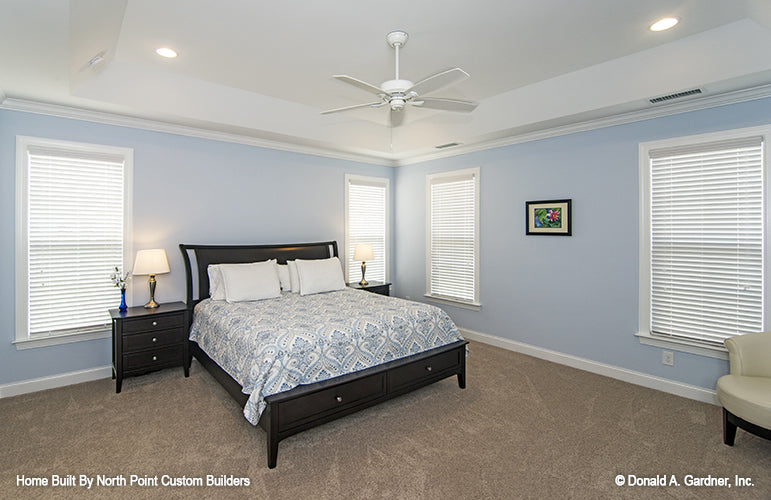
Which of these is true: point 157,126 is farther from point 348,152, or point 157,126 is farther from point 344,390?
point 344,390

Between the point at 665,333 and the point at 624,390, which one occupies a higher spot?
the point at 665,333

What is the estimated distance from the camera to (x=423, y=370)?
3.28 metres

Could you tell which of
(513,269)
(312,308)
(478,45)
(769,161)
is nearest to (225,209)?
(312,308)

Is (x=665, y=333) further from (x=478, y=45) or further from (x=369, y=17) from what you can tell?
(x=369, y=17)

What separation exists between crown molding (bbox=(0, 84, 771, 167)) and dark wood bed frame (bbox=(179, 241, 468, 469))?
1.31 meters

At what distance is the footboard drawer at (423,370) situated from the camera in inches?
121

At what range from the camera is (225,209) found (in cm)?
453

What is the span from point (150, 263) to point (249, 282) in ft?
3.10

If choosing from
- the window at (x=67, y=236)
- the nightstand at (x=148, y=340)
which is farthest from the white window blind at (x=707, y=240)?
the window at (x=67, y=236)

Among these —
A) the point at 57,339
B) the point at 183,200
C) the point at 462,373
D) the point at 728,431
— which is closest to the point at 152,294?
the point at 57,339

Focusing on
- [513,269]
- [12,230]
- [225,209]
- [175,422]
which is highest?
[225,209]

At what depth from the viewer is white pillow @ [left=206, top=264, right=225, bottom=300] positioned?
4051 millimetres

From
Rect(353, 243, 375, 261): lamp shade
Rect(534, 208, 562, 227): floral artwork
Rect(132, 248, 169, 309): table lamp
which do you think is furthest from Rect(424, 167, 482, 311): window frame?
Rect(132, 248, 169, 309): table lamp

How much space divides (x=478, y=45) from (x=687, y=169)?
217 cm
